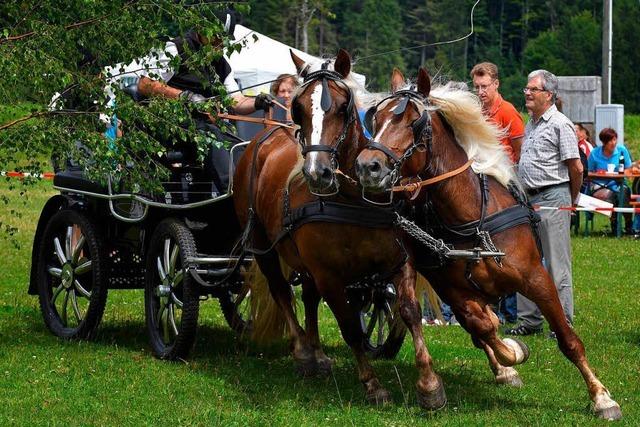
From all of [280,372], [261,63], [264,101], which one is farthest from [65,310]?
[261,63]

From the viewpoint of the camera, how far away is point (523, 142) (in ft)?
30.8

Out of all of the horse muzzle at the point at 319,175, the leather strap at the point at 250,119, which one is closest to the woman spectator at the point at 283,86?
the leather strap at the point at 250,119

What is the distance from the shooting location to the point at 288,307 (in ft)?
28.4

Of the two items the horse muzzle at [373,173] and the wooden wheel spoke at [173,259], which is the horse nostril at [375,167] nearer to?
the horse muzzle at [373,173]

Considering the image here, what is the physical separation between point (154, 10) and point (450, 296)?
9.70ft

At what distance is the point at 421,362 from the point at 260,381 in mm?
1614

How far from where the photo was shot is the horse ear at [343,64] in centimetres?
720

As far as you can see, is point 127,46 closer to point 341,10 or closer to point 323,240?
point 323,240

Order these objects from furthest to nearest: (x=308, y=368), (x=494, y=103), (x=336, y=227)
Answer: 1. (x=494, y=103)
2. (x=308, y=368)
3. (x=336, y=227)

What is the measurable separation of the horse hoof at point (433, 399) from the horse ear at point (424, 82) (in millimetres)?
1683

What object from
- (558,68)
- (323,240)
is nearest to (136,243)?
(323,240)

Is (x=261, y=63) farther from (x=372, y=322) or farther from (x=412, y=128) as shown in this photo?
(x=412, y=128)

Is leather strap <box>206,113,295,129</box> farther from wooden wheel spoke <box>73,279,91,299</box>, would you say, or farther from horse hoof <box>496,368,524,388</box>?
horse hoof <box>496,368,524,388</box>

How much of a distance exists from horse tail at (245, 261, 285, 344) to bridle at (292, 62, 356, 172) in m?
1.95
